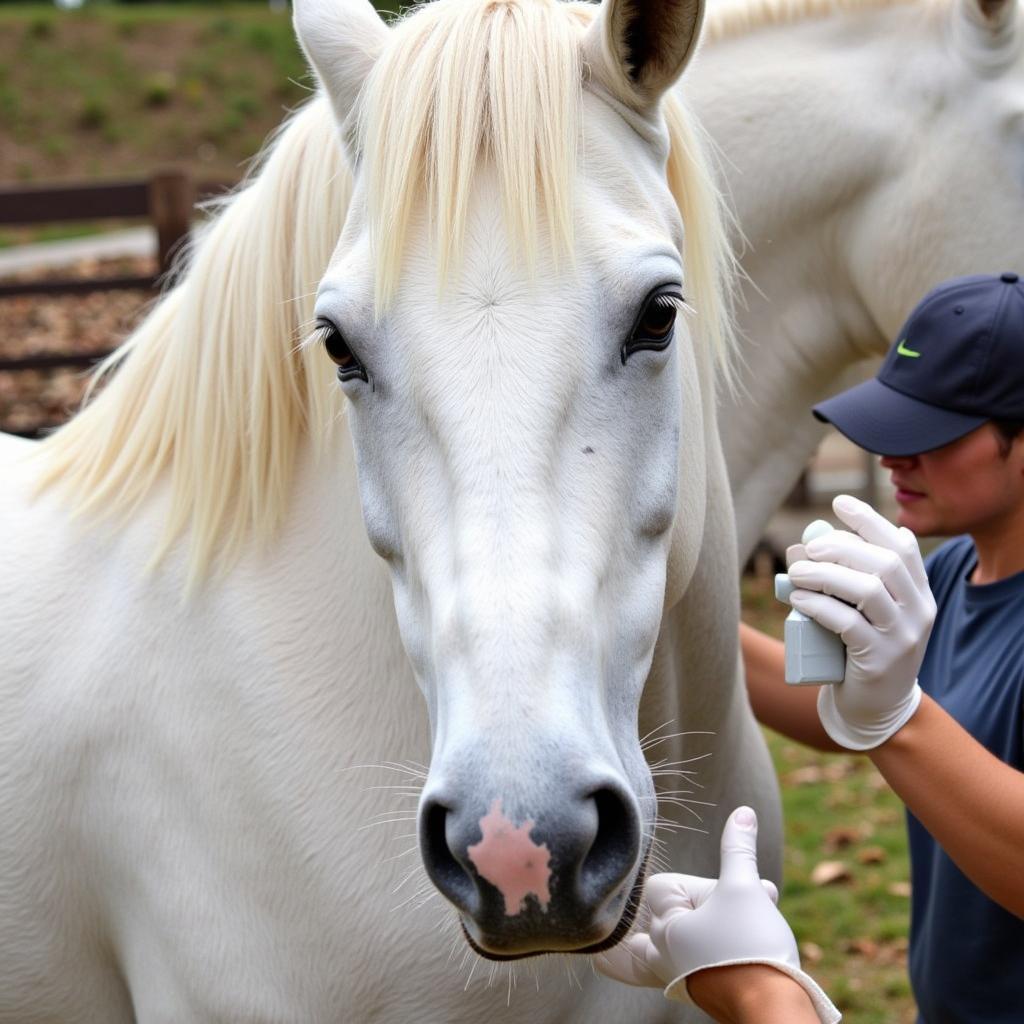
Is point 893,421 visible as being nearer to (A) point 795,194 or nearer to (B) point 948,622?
(B) point 948,622

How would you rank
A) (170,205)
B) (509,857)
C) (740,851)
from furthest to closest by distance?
(170,205)
(740,851)
(509,857)

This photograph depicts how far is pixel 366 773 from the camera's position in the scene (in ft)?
6.07

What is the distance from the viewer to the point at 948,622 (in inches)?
97.5

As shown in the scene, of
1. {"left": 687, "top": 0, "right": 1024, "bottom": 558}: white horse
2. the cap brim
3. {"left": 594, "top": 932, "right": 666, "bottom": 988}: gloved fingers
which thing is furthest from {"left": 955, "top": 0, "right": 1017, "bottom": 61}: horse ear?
{"left": 594, "top": 932, "right": 666, "bottom": 988}: gloved fingers

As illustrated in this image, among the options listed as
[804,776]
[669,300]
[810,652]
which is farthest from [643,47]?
Answer: [804,776]

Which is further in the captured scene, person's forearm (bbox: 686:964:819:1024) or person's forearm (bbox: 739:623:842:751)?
person's forearm (bbox: 739:623:842:751)

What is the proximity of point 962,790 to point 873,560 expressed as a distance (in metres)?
0.39

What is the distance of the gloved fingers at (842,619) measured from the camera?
1.72 m

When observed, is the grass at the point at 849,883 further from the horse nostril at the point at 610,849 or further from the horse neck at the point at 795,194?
the horse nostril at the point at 610,849

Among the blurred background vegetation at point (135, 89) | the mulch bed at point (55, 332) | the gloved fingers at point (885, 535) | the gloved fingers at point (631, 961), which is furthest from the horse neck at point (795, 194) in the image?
the blurred background vegetation at point (135, 89)

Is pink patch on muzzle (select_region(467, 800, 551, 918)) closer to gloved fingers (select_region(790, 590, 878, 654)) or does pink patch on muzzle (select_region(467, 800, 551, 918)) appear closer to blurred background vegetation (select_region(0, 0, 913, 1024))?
gloved fingers (select_region(790, 590, 878, 654))

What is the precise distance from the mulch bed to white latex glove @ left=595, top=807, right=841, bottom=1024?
7.00 meters

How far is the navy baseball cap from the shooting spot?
2.16 meters

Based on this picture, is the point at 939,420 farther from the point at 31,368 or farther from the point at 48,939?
the point at 31,368
